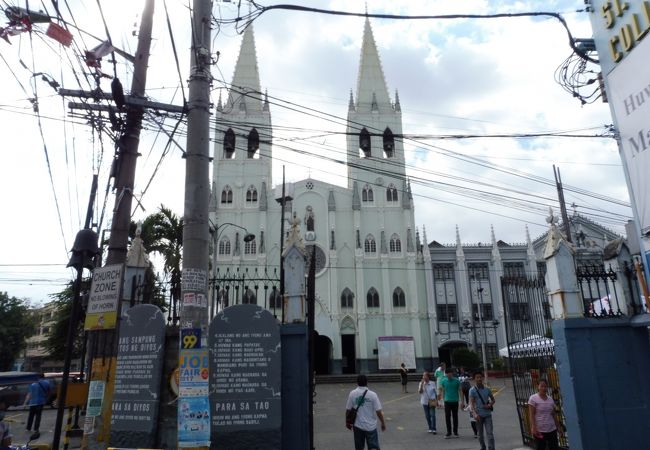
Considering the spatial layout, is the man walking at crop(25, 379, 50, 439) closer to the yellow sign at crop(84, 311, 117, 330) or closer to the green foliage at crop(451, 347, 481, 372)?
the yellow sign at crop(84, 311, 117, 330)

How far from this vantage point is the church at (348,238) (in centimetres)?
4006

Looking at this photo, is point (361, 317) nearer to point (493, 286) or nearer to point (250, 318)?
point (493, 286)

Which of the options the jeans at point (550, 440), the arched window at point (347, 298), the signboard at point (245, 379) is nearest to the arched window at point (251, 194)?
the arched window at point (347, 298)

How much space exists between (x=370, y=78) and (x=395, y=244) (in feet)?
54.4

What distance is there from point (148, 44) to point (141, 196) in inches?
117

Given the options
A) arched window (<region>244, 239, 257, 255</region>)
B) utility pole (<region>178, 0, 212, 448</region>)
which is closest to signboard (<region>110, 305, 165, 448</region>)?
utility pole (<region>178, 0, 212, 448</region>)

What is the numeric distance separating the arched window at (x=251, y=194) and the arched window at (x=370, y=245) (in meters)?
10.4

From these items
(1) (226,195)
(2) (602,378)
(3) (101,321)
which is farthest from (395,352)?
(3) (101,321)

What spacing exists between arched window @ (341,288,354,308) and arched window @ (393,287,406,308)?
3583mm

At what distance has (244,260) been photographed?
41031mm

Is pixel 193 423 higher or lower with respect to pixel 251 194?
lower

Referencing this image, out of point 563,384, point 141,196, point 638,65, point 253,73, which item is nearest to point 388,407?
point 563,384

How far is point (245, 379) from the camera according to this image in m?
7.46

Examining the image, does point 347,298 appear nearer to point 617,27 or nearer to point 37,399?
point 37,399
